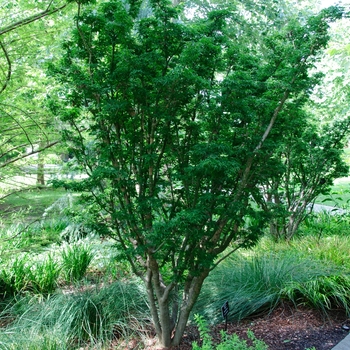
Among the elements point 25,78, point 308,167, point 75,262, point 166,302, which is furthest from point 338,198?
point 25,78

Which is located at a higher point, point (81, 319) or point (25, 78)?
point (25, 78)

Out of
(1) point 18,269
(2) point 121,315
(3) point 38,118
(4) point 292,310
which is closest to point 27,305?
(1) point 18,269

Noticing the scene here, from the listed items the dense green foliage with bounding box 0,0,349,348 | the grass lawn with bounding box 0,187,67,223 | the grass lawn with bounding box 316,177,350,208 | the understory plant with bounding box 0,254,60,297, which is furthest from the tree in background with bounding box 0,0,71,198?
the grass lawn with bounding box 316,177,350,208

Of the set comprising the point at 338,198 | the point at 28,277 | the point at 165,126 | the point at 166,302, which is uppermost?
the point at 165,126

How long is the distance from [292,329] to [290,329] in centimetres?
2

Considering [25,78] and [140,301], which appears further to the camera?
[140,301]

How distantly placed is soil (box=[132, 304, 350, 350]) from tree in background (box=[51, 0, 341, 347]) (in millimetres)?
649

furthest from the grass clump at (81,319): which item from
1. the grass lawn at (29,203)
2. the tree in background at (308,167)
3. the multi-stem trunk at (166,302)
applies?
the tree in background at (308,167)

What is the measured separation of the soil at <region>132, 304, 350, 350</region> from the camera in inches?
122

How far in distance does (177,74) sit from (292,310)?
274 centimetres

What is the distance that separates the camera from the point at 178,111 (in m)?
2.75

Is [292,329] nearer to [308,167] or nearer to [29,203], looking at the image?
[308,167]

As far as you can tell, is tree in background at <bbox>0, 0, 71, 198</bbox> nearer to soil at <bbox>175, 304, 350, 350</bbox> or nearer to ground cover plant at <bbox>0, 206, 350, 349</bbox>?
ground cover plant at <bbox>0, 206, 350, 349</bbox>

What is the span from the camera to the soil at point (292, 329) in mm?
3088
